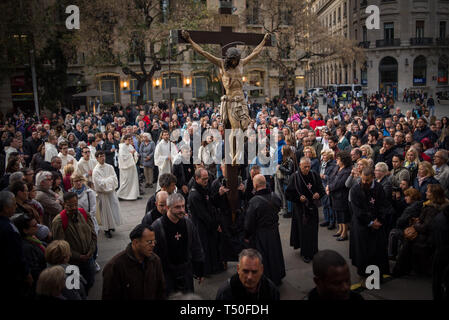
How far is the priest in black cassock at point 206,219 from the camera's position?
5.77m

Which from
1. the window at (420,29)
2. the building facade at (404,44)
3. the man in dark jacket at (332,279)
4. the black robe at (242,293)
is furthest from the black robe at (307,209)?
the window at (420,29)

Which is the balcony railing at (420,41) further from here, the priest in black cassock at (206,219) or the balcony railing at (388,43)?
the priest in black cassock at (206,219)

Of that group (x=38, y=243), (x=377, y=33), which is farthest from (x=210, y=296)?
(x=377, y=33)

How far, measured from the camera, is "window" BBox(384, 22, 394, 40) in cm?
4516

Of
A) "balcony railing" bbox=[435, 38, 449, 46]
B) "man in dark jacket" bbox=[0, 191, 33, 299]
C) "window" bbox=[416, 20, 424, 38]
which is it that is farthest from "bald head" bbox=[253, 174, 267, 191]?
"window" bbox=[416, 20, 424, 38]

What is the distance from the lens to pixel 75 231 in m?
5.09

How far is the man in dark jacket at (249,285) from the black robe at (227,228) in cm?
283

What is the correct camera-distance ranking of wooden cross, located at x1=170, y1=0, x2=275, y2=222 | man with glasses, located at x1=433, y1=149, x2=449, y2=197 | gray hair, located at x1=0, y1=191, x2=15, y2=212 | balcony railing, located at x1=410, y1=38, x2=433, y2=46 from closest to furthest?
1. gray hair, located at x1=0, y1=191, x2=15, y2=212
2. wooden cross, located at x1=170, y1=0, x2=275, y2=222
3. man with glasses, located at x1=433, y1=149, x2=449, y2=197
4. balcony railing, located at x1=410, y1=38, x2=433, y2=46

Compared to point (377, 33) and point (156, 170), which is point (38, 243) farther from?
point (377, 33)

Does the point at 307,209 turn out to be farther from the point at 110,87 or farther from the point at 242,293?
the point at 110,87

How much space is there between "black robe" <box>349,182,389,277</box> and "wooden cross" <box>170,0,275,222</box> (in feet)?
6.24

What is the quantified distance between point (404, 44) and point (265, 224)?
4780cm

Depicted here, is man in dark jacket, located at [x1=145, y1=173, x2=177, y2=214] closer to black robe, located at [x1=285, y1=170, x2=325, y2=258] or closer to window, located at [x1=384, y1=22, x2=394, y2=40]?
black robe, located at [x1=285, y1=170, x2=325, y2=258]

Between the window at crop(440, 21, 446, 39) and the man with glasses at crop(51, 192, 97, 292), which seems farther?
the window at crop(440, 21, 446, 39)
